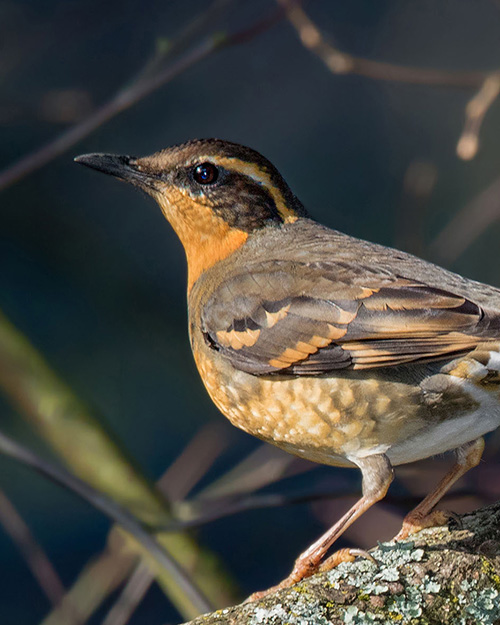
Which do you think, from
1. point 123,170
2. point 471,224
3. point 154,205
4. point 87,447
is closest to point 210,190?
point 123,170

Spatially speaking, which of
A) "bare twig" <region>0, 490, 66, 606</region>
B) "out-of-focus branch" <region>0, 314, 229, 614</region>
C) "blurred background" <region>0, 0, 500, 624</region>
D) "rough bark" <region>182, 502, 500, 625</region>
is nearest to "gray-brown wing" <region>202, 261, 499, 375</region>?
"rough bark" <region>182, 502, 500, 625</region>

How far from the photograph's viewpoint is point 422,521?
3.50 m

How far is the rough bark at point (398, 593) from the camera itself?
2.58 meters

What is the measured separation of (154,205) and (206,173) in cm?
415

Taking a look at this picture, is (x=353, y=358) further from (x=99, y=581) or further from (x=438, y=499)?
(x=99, y=581)

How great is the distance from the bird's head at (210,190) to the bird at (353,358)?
234 millimetres

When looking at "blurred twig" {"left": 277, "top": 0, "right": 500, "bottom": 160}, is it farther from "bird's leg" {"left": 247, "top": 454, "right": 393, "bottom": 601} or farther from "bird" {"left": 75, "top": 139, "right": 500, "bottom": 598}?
"bird's leg" {"left": 247, "top": 454, "right": 393, "bottom": 601}

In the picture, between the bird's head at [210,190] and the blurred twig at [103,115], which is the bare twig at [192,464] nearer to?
the bird's head at [210,190]

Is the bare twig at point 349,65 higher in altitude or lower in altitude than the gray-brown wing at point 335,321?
higher

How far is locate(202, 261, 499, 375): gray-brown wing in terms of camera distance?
3.28 m

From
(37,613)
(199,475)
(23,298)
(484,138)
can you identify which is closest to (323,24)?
(484,138)

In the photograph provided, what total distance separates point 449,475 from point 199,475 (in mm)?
1879

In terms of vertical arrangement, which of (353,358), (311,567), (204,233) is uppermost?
(204,233)

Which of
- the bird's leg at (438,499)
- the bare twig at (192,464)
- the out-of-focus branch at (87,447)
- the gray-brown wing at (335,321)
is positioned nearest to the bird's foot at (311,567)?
the bird's leg at (438,499)
